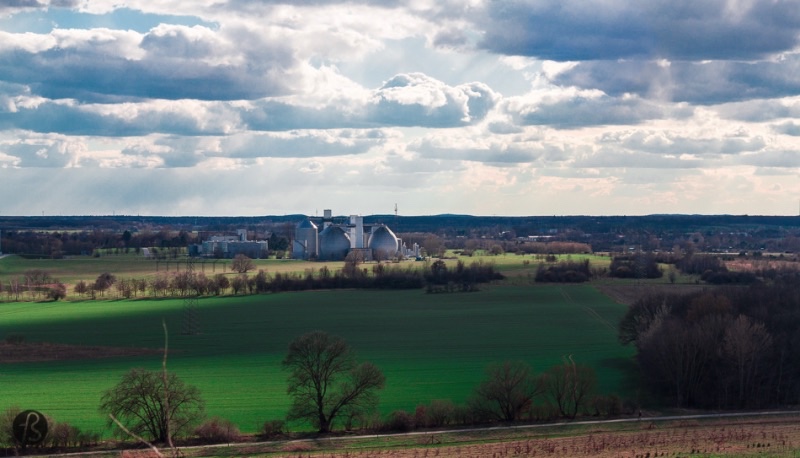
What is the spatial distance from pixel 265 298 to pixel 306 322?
2066 cm

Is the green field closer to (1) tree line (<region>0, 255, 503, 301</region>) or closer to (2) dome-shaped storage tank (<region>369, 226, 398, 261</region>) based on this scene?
(1) tree line (<region>0, 255, 503, 301</region>)

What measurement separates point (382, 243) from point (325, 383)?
12445cm

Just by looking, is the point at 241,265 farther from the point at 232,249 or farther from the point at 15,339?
the point at 15,339

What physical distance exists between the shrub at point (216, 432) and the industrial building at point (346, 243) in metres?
118

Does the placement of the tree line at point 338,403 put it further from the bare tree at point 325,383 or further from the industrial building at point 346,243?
the industrial building at point 346,243

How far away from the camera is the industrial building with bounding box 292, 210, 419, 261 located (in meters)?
164

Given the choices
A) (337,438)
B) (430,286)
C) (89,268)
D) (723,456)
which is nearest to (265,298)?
(430,286)

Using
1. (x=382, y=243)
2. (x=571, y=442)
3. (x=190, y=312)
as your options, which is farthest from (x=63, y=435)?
(x=382, y=243)

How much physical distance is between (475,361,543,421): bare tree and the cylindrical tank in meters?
123

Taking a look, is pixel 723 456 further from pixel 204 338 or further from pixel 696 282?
pixel 696 282

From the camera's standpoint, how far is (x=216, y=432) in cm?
3938

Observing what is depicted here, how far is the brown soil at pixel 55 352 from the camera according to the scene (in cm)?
5991

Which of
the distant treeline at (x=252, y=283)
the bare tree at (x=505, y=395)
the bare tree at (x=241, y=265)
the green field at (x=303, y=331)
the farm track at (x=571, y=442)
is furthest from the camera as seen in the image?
the bare tree at (x=241, y=265)

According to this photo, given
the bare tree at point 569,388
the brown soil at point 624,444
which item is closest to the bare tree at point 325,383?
the brown soil at point 624,444
